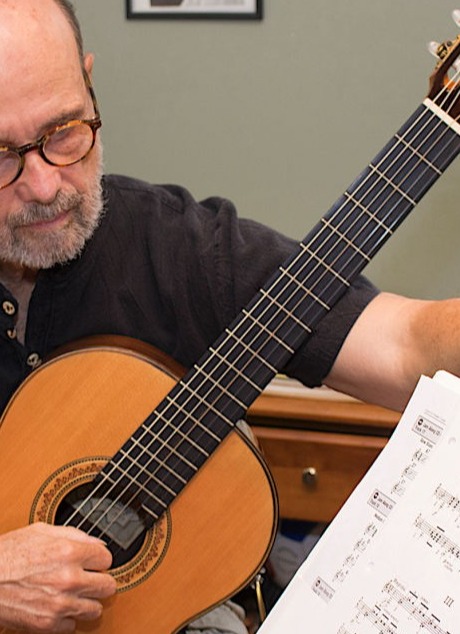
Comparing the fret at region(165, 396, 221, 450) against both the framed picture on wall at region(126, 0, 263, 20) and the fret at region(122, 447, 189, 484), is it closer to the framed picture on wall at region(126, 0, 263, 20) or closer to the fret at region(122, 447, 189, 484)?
the fret at region(122, 447, 189, 484)

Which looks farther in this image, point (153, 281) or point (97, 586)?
point (153, 281)

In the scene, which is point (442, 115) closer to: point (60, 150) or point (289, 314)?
point (289, 314)

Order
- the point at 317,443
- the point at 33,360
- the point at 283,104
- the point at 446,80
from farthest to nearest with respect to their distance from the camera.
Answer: the point at 283,104 → the point at 317,443 → the point at 33,360 → the point at 446,80

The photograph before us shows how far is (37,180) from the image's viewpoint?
1.10 metres

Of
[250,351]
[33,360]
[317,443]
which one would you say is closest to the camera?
[250,351]

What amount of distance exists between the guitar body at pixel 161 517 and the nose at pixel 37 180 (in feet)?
0.67

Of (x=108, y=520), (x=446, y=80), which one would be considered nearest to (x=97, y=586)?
(x=108, y=520)

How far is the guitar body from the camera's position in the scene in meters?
1.15

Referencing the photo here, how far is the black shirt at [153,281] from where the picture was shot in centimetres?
A: 123

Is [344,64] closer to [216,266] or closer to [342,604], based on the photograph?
[216,266]

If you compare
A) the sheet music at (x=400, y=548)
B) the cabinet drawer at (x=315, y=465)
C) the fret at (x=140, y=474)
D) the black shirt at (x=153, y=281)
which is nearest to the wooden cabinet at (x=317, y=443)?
the cabinet drawer at (x=315, y=465)

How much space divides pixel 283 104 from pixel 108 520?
0.93 metres

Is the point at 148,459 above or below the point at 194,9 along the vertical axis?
below

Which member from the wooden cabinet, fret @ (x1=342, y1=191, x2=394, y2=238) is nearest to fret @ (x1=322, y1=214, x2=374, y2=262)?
fret @ (x1=342, y1=191, x2=394, y2=238)
